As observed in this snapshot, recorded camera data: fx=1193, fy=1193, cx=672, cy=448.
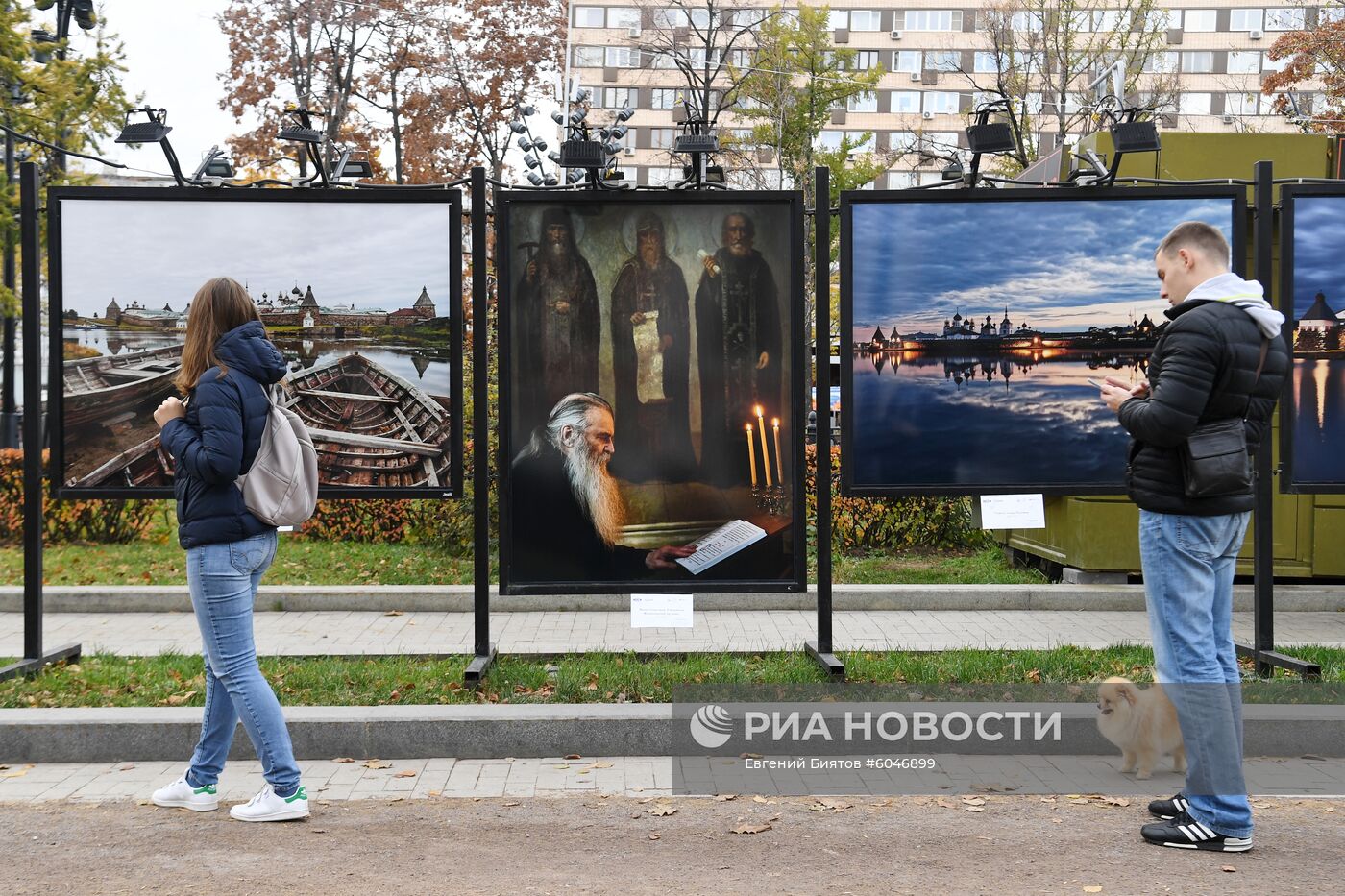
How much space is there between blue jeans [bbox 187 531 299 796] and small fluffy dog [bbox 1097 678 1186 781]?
358 cm

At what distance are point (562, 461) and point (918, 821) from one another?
293 centimetres

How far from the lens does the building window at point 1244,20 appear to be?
218 ft

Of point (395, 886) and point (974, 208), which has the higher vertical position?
point (974, 208)

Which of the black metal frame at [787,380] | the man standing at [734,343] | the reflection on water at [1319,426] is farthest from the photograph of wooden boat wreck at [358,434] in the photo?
the reflection on water at [1319,426]

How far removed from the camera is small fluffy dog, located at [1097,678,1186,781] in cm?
533

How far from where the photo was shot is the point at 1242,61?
220ft

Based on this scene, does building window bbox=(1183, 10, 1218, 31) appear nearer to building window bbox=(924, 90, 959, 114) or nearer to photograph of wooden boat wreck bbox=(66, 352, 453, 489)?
building window bbox=(924, 90, 959, 114)

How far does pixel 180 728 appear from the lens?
5.75m

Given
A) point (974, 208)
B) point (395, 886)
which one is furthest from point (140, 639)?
point (974, 208)

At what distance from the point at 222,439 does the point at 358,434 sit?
2.49 metres

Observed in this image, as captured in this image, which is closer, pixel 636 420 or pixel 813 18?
pixel 636 420

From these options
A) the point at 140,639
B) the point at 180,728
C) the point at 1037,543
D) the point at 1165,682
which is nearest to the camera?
the point at 1165,682

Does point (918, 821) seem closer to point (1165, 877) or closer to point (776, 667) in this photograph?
point (1165, 877)

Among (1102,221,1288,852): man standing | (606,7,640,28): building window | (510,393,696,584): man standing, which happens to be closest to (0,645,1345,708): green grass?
(510,393,696,584): man standing
